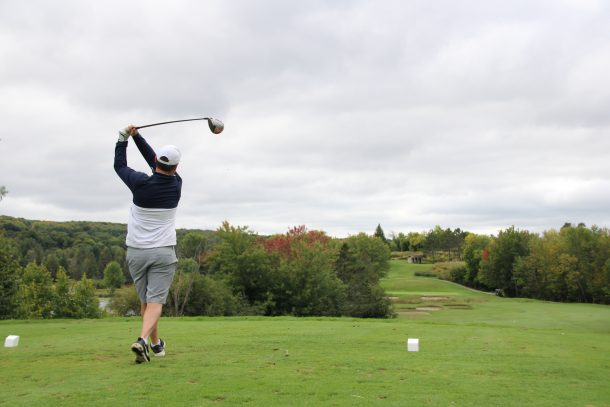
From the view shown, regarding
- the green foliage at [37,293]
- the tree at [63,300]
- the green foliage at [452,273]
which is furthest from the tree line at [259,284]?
the green foliage at [452,273]

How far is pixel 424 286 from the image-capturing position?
91.1 meters

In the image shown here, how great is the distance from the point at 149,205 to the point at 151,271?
2.69ft

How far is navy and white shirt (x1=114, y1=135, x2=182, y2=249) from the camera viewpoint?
6.58 meters

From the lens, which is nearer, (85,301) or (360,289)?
(85,301)

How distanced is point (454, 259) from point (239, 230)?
128 m

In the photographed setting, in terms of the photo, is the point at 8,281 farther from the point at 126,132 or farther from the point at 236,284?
the point at 126,132

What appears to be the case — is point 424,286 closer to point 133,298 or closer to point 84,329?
point 133,298

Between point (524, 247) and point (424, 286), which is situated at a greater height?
point (524, 247)

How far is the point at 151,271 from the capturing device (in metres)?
6.73

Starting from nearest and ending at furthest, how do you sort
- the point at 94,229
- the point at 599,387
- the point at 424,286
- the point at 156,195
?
1. the point at 599,387
2. the point at 156,195
3. the point at 424,286
4. the point at 94,229

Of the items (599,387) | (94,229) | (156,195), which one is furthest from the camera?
(94,229)

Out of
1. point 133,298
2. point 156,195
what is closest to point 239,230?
point 133,298

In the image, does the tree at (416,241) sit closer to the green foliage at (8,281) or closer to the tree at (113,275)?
the tree at (113,275)

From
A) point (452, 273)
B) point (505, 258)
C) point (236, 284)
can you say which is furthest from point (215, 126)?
point (452, 273)
